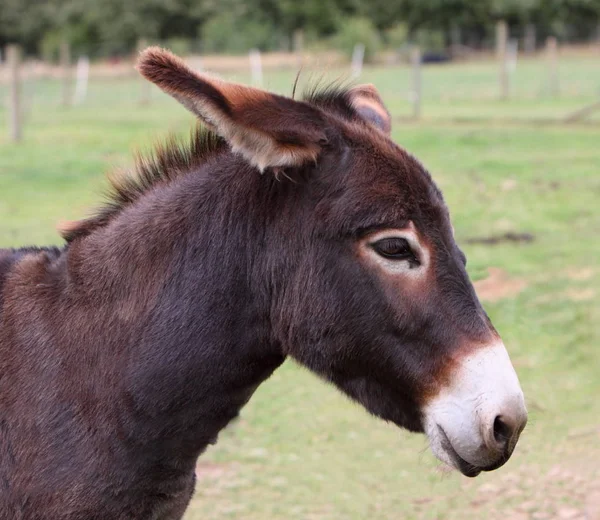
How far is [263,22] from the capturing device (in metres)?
56.1

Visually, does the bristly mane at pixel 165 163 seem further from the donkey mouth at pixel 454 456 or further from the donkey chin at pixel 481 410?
the donkey mouth at pixel 454 456

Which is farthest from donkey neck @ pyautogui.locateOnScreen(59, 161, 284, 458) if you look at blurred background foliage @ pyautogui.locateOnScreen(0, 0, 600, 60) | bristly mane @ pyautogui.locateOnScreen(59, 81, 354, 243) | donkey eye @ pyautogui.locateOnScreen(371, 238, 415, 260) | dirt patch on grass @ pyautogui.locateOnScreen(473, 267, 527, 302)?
blurred background foliage @ pyautogui.locateOnScreen(0, 0, 600, 60)

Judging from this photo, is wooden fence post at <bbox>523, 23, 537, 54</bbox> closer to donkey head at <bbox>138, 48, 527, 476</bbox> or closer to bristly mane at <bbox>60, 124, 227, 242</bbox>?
bristly mane at <bbox>60, 124, 227, 242</bbox>

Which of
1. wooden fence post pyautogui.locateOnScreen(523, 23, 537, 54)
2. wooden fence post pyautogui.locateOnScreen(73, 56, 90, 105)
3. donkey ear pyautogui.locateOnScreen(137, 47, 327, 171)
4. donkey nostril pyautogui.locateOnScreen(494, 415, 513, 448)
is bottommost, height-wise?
wooden fence post pyautogui.locateOnScreen(523, 23, 537, 54)

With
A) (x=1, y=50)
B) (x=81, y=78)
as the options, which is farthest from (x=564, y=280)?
(x=1, y=50)

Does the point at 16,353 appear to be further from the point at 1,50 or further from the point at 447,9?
the point at 1,50

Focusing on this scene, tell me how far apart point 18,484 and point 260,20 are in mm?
56041

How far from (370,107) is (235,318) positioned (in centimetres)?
105

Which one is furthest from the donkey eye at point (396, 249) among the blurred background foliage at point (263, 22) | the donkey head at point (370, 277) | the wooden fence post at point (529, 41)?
the wooden fence post at point (529, 41)

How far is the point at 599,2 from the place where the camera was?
169 ft

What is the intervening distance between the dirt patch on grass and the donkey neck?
5.47 meters

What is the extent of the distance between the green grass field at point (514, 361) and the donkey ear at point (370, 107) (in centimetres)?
49

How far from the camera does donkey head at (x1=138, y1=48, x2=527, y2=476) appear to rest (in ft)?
7.80

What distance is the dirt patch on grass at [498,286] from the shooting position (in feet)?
26.0
